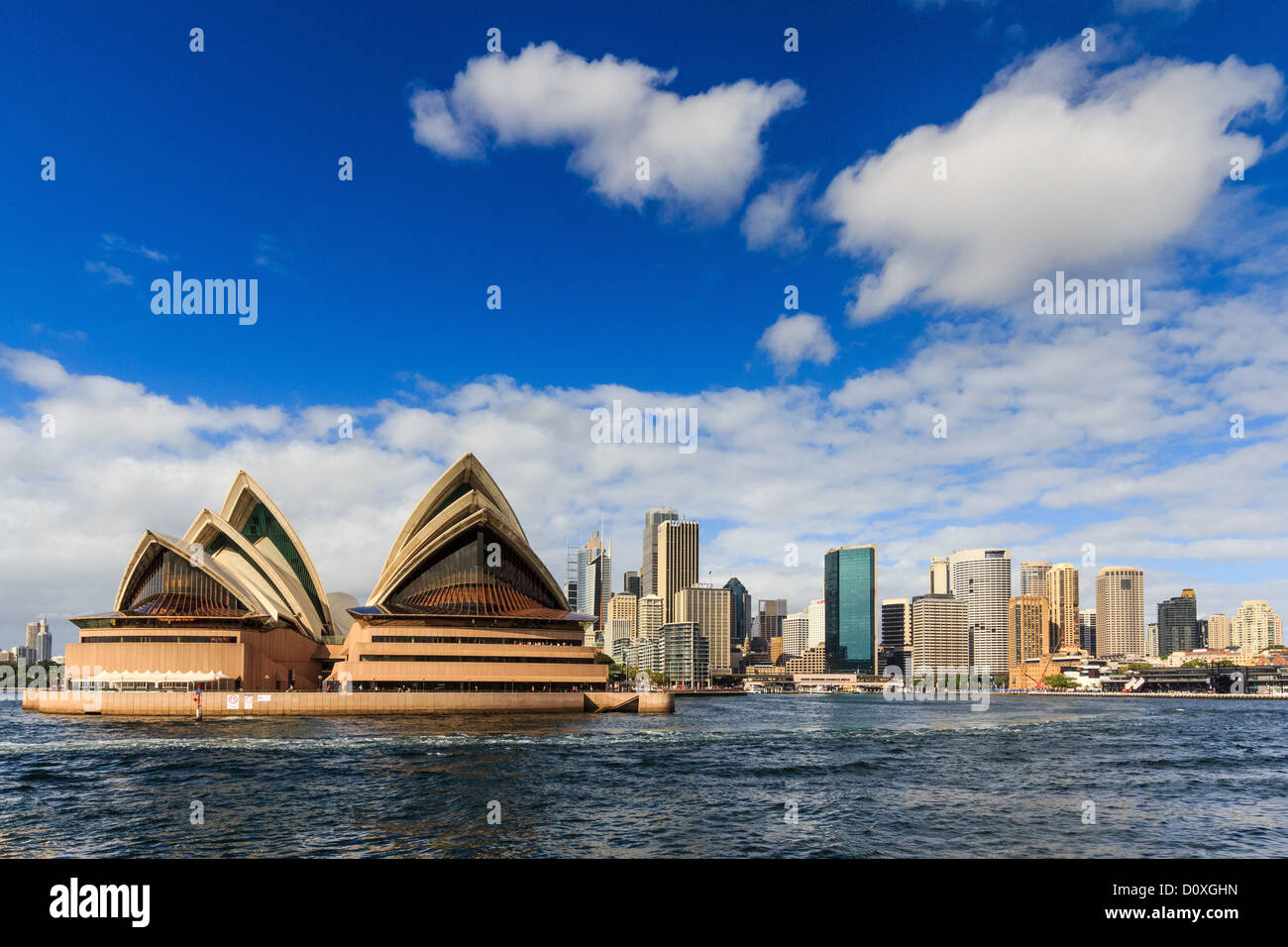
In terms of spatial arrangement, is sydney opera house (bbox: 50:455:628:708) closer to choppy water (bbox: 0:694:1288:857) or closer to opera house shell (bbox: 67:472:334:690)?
opera house shell (bbox: 67:472:334:690)

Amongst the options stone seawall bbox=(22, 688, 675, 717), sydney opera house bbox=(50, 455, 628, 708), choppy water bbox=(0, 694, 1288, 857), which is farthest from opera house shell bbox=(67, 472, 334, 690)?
choppy water bbox=(0, 694, 1288, 857)

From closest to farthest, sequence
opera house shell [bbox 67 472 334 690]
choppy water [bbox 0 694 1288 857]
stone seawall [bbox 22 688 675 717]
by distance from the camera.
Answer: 1. choppy water [bbox 0 694 1288 857]
2. stone seawall [bbox 22 688 675 717]
3. opera house shell [bbox 67 472 334 690]

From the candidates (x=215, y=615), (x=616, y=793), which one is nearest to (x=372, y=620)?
(x=215, y=615)

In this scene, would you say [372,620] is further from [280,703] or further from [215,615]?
[215,615]

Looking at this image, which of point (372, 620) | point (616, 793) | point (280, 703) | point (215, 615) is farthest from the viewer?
point (215, 615)

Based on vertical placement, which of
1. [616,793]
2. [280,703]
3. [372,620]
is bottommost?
[280,703]
